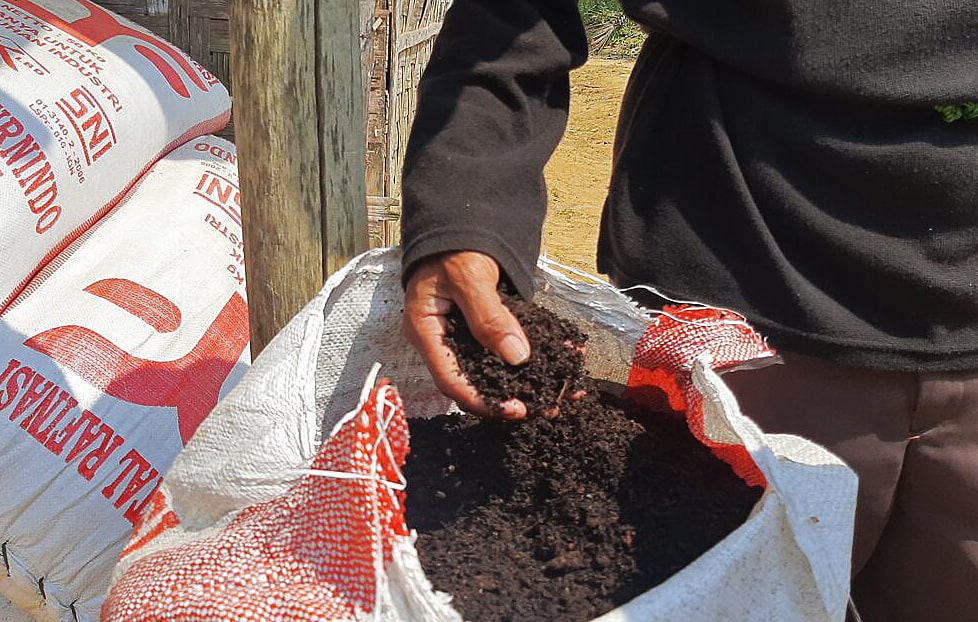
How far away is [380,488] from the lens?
2.33 ft

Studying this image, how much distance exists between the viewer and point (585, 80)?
731 cm

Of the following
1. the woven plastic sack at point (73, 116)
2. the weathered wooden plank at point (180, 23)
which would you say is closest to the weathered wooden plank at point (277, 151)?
the woven plastic sack at point (73, 116)

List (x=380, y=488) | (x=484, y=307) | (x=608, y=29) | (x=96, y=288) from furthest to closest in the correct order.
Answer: (x=608, y=29), (x=96, y=288), (x=484, y=307), (x=380, y=488)

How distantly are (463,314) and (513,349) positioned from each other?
0.20 ft

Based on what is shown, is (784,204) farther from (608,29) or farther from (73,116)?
(608,29)

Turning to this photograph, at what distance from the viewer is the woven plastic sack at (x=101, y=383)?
1430mm

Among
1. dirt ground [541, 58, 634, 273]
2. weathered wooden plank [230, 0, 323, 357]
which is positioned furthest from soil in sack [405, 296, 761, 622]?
dirt ground [541, 58, 634, 273]

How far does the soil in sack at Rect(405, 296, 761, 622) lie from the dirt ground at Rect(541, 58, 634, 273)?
8.59 ft

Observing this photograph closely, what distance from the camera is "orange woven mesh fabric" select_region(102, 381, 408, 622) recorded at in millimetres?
697

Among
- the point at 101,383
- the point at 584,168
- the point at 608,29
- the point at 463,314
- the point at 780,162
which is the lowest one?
the point at 584,168

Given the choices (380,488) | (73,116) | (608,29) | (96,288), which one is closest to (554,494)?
(380,488)

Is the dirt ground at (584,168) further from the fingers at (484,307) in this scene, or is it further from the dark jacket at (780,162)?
the fingers at (484,307)

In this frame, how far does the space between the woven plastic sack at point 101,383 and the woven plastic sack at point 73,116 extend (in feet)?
0.29

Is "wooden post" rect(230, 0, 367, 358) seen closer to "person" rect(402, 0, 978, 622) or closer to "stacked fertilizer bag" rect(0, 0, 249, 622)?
"person" rect(402, 0, 978, 622)
